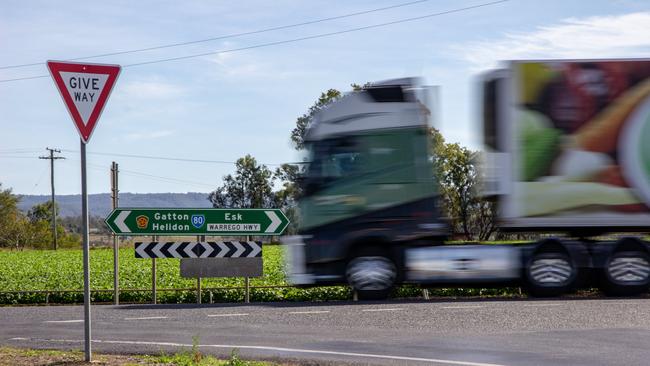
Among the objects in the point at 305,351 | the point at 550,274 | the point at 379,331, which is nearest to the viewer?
the point at 305,351

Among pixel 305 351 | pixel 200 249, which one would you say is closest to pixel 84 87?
pixel 305 351

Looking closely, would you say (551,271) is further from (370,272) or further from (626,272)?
(370,272)

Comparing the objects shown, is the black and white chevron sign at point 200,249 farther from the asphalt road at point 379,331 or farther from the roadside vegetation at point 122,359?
the roadside vegetation at point 122,359

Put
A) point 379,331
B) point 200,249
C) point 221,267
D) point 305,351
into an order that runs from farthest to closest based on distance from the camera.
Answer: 1. point 200,249
2. point 221,267
3. point 379,331
4. point 305,351

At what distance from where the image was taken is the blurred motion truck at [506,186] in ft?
49.3

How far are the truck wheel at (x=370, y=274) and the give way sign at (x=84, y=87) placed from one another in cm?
753

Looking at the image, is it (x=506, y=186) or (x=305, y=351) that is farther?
(x=506, y=186)

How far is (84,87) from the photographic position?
9016 millimetres

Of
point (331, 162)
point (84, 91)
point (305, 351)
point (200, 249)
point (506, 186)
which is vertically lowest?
point (305, 351)

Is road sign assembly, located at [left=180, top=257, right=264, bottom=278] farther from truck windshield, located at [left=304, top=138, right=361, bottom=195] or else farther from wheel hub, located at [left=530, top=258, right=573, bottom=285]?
wheel hub, located at [left=530, top=258, right=573, bottom=285]

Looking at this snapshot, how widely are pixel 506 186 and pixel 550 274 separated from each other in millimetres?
1771

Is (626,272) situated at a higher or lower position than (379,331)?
higher

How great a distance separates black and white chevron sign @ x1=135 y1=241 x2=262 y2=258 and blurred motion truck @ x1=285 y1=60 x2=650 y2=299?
315 centimetres

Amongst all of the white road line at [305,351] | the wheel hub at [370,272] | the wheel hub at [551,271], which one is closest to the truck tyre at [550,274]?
the wheel hub at [551,271]
